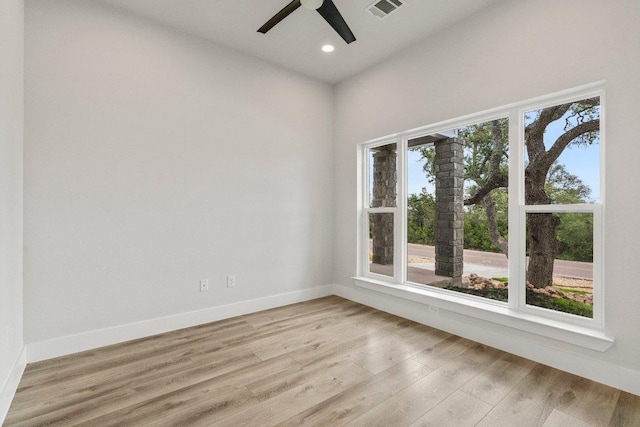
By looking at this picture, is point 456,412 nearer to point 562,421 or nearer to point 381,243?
point 562,421

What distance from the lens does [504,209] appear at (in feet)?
9.03

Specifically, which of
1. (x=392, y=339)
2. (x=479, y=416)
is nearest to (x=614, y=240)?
(x=479, y=416)

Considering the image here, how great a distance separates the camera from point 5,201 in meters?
1.86

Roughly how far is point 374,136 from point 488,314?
231 cm

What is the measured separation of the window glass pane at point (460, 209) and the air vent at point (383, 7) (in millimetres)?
1297

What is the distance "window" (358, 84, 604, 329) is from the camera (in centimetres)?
230

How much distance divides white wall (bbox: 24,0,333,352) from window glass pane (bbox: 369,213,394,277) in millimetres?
930

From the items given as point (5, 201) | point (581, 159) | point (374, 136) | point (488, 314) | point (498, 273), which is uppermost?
point (374, 136)

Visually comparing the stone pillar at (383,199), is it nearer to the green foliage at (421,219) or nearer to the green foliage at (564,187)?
the green foliage at (421,219)

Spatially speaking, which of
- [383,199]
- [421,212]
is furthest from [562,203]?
[383,199]

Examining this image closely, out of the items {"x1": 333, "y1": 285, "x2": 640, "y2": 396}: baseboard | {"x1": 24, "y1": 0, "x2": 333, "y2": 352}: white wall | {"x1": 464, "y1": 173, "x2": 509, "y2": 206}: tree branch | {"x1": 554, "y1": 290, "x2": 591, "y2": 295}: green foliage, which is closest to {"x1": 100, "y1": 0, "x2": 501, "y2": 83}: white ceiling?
{"x1": 24, "y1": 0, "x2": 333, "y2": 352}: white wall

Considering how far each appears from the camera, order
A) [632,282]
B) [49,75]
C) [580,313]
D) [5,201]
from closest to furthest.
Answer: [5,201] → [632,282] → [580,313] → [49,75]

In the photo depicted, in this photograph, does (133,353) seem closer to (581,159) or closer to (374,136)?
(374,136)

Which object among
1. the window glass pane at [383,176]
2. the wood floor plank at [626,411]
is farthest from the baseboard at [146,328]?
the wood floor plank at [626,411]
